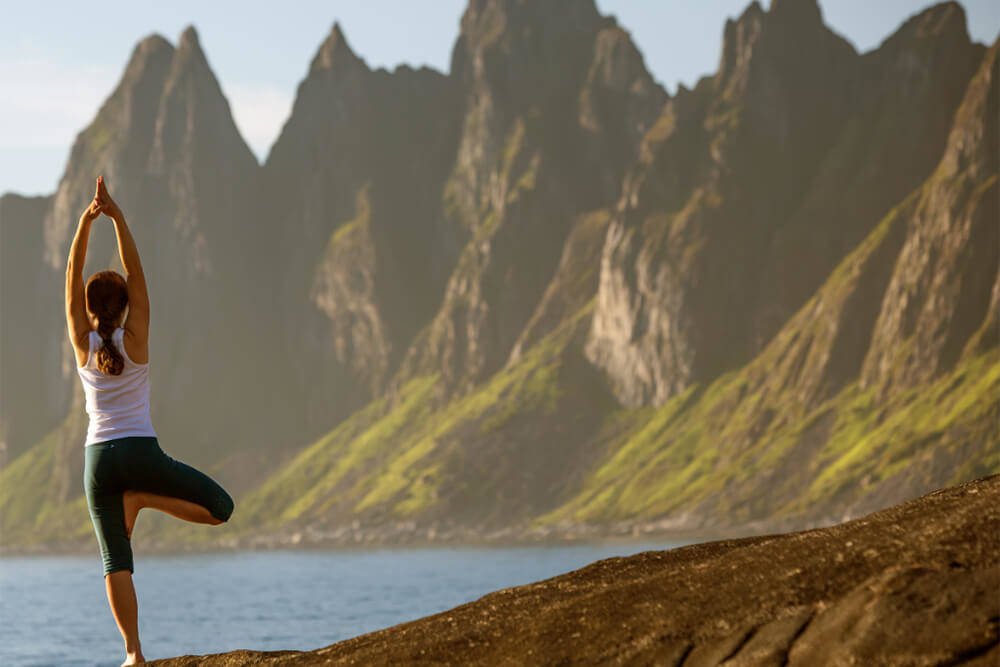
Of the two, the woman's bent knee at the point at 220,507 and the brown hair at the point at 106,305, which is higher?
the brown hair at the point at 106,305

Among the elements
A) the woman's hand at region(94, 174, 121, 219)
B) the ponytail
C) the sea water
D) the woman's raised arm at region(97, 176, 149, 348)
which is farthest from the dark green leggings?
the sea water

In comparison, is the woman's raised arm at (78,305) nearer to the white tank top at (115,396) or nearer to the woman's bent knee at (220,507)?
the white tank top at (115,396)

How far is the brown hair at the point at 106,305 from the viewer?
13.0 meters

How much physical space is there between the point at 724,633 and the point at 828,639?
98cm

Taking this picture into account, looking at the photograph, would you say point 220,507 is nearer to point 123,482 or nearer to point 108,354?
point 123,482

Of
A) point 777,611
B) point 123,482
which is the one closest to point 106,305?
point 123,482

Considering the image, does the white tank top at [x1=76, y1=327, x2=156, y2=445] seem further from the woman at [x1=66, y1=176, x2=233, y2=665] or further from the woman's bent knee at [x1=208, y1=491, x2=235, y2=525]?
the woman's bent knee at [x1=208, y1=491, x2=235, y2=525]

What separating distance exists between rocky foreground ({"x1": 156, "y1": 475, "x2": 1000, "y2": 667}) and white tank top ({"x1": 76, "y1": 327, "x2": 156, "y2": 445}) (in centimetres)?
250

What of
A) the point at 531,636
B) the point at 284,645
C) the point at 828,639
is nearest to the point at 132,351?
the point at 531,636

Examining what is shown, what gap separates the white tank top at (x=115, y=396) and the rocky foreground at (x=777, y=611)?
2.50 metres

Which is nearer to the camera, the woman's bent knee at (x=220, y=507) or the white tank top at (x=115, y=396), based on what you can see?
the white tank top at (x=115, y=396)

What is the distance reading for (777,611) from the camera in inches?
442

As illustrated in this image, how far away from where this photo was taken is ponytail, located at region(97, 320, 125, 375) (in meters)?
13.0

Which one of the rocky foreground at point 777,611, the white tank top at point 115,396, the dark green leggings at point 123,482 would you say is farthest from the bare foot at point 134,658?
the white tank top at point 115,396
